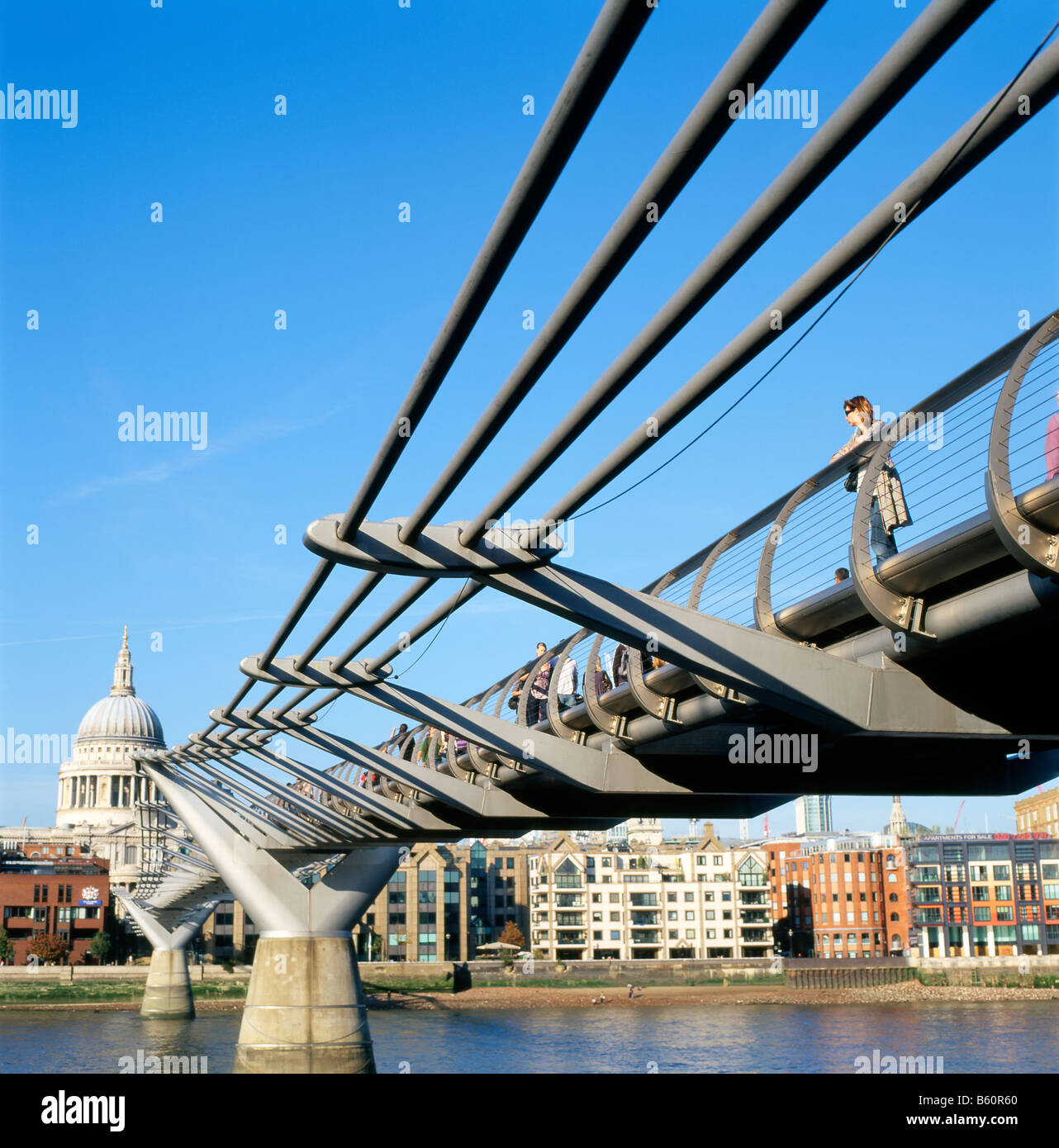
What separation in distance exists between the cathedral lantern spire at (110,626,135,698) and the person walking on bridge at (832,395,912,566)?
14379 cm

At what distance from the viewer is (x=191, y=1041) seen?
5278 centimetres

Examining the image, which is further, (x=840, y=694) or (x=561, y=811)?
(x=561, y=811)

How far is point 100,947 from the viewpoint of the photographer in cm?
9088

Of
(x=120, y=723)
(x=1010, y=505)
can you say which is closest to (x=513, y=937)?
(x=120, y=723)

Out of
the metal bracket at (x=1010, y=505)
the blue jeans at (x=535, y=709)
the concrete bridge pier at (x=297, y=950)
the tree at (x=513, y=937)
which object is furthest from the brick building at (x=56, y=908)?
the metal bracket at (x=1010, y=505)

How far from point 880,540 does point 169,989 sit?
67032 mm

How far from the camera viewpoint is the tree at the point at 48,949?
8750 cm

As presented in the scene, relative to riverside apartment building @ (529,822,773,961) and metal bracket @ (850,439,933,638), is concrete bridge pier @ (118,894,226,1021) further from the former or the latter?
metal bracket @ (850,439,933,638)

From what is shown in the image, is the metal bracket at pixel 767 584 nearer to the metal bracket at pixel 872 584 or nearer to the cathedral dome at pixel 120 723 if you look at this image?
the metal bracket at pixel 872 584

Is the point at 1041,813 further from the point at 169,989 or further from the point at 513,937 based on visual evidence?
the point at 169,989

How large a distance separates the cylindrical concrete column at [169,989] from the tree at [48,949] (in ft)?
67.0
